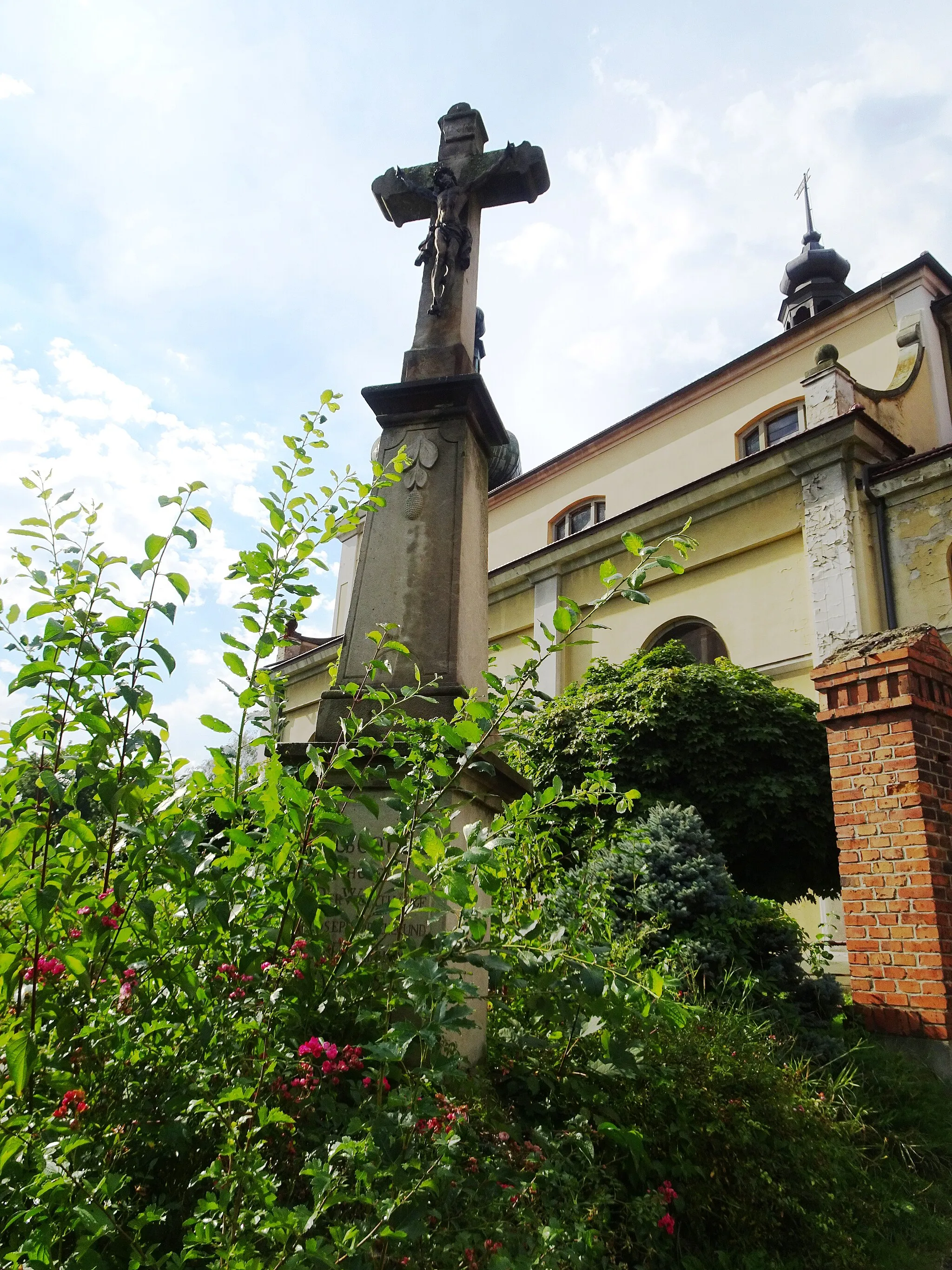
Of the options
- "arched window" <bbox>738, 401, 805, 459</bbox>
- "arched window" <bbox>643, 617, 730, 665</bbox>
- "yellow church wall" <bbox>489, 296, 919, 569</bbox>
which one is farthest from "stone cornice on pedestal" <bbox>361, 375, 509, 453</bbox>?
"arched window" <bbox>738, 401, 805, 459</bbox>

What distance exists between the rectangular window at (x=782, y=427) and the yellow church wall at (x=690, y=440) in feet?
0.90

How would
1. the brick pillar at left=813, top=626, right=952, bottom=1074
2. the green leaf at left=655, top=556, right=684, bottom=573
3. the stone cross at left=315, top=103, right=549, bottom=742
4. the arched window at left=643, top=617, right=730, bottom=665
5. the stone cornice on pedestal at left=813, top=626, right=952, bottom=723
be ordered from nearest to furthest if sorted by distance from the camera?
the green leaf at left=655, top=556, right=684, bottom=573
the stone cross at left=315, top=103, right=549, bottom=742
the brick pillar at left=813, top=626, right=952, bottom=1074
the stone cornice on pedestal at left=813, top=626, right=952, bottom=723
the arched window at left=643, top=617, right=730, bottom=665

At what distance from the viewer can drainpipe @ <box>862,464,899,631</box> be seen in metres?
10.3

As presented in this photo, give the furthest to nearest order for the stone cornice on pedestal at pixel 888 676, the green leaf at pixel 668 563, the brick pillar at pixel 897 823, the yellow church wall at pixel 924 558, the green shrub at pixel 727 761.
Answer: the yellow church wall at pixel 924 558 → the green shrub at pixel 727 761 → the stone cornice on pedestal at pixel 888 676 → the brick pillar at pixel 897 823 → the green leaf at pixel 668 563

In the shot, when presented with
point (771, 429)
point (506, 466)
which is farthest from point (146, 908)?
point (506, 466)

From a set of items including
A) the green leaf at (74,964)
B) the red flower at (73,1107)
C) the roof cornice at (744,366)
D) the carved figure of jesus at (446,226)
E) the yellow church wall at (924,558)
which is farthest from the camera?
the roof cornice at (744,366)

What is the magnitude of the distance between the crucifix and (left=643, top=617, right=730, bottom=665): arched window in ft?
27.3

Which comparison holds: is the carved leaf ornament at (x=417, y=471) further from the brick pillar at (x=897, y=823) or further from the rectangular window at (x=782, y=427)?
the rectangular window at (x=782, y=427)

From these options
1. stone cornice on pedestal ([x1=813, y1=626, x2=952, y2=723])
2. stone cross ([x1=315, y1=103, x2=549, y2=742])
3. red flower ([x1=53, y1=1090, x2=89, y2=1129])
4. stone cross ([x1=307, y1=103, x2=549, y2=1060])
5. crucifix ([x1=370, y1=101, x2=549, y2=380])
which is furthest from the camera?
stone cornice on pedestal ([x1=813, y1=626, x2=952, y2=723])

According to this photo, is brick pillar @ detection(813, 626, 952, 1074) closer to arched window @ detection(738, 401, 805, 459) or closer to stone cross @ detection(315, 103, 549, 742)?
stone cross @ detection(315, 103, 549, 742)

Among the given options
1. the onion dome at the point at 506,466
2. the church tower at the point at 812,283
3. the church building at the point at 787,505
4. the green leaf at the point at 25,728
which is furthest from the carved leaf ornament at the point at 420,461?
the church tower at the point at 812,283

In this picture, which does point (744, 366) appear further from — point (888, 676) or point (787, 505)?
point (888, 676)

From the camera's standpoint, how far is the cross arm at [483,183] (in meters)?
4.25

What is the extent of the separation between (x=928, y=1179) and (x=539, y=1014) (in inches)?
83.5
